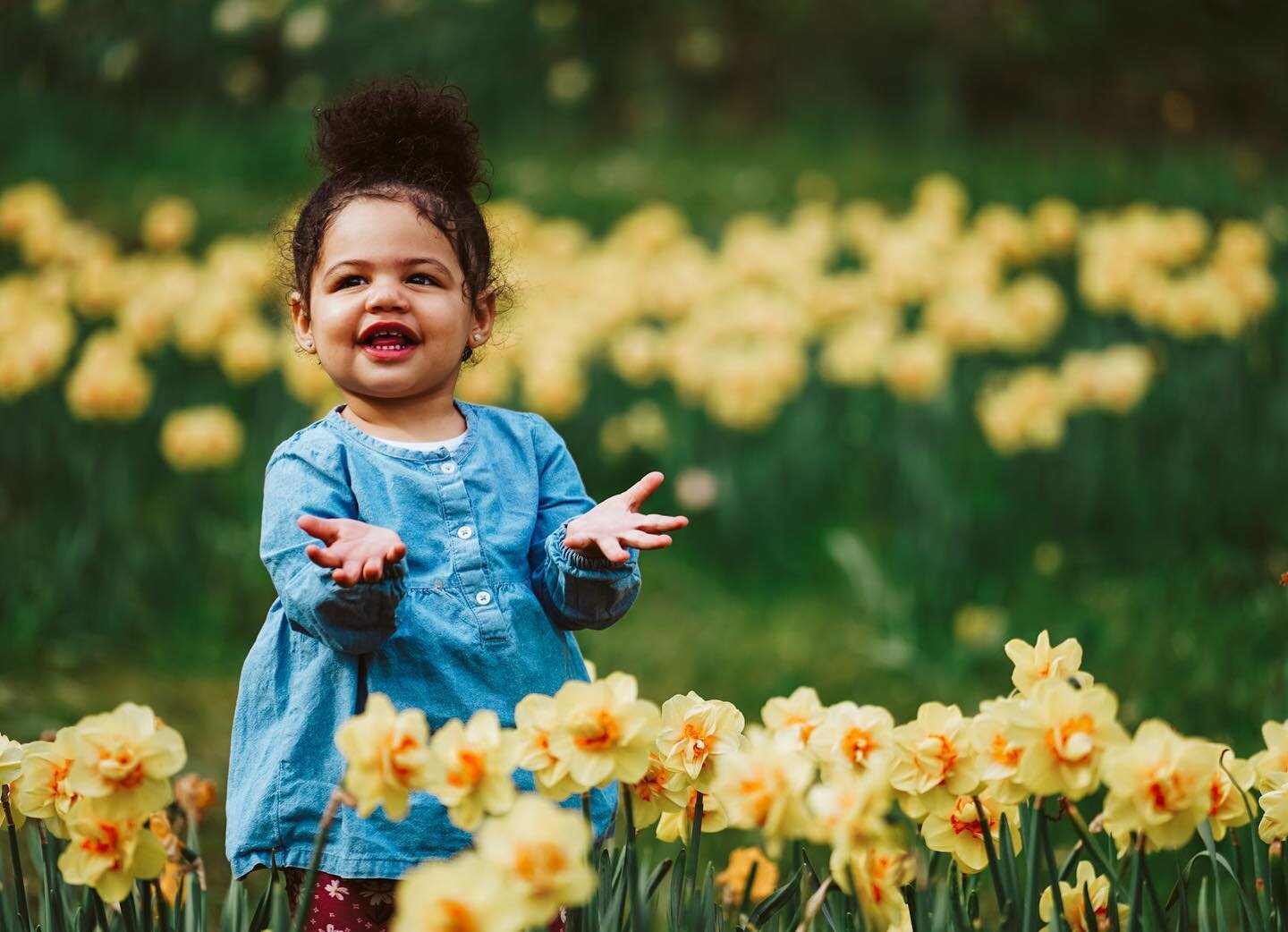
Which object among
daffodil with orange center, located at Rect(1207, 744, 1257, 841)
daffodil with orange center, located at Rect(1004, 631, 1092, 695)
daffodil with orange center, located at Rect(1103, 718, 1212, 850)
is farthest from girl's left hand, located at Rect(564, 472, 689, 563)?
daffodil with orange center, located at Rect(1207, 744, 1257, 841)

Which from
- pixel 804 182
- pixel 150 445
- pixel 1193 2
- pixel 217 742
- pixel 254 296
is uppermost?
pixel 1193 2

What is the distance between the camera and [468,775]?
4.15 ft

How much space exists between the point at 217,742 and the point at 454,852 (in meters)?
1.65

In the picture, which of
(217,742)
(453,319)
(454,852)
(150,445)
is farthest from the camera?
(150,445)

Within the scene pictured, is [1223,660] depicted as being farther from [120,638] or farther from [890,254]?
[120,638]

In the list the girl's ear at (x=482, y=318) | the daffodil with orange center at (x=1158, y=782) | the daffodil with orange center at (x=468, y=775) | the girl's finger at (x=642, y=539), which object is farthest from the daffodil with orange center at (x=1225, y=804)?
the girl's ear at (x=482, y=318)

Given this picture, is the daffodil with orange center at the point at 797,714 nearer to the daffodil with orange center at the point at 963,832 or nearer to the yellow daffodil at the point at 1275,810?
the daffodil with orange center at the point at 963,832

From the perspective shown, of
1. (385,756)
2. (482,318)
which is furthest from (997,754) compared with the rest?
(482,318)

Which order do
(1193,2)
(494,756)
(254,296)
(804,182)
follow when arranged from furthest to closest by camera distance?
(1193,2) → (804,182) → (254,296) → (494,756)

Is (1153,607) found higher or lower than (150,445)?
lower

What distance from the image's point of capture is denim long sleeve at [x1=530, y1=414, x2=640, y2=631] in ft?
5.14

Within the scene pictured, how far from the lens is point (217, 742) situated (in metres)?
2.97

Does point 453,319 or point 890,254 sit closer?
point 453,319

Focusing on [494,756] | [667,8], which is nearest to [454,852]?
[494,756]
